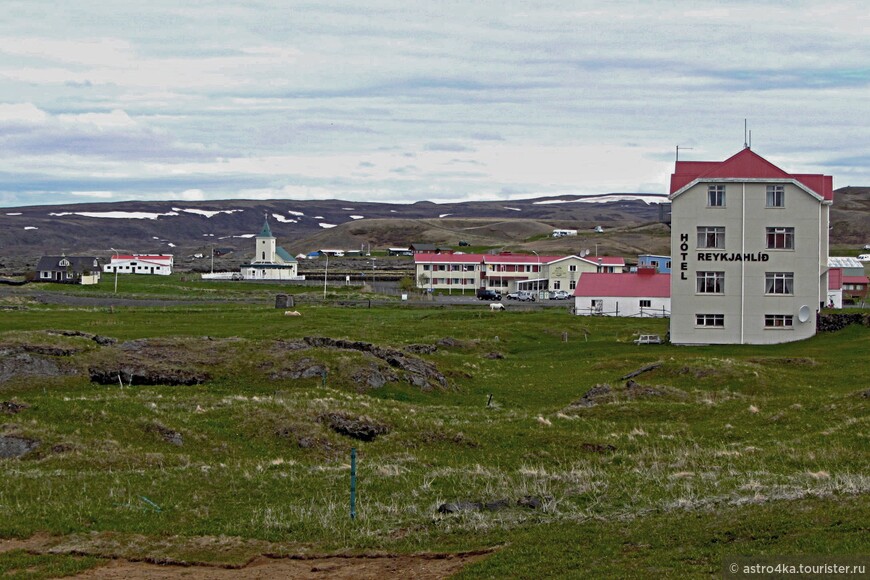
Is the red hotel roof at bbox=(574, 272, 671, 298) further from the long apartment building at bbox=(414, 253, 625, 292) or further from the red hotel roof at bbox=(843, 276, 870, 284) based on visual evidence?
the long apartment building at bbox=(414, 253, 625, 292)

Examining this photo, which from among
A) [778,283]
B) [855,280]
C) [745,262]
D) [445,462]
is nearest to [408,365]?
[445,462]

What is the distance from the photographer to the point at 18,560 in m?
16.8

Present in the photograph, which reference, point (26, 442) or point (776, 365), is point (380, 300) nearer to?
point (776, 365)

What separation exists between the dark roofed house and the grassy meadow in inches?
4904

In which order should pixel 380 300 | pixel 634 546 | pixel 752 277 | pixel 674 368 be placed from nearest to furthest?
pixel 634 546
pixel 674 368
pixel 752 277
pixel 380 300

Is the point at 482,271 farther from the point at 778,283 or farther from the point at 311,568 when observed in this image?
the point at 311,568

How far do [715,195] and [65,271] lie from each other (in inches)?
5157

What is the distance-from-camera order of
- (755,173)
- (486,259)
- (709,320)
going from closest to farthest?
(755,173), (709,320), (486,259)

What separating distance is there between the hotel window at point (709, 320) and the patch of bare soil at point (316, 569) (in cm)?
5622

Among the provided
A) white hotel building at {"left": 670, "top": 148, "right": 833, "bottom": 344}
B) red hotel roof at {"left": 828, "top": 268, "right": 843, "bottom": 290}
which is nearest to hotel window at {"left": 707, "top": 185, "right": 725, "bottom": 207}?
white hotel building at {"left": 670, "top": 148, "right": 833, "bottom": 344}

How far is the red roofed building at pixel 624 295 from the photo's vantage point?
101 metres

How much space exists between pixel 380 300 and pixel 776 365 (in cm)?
7824

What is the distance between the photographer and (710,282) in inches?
2739

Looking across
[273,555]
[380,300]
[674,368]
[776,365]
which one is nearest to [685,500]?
[273,555]
